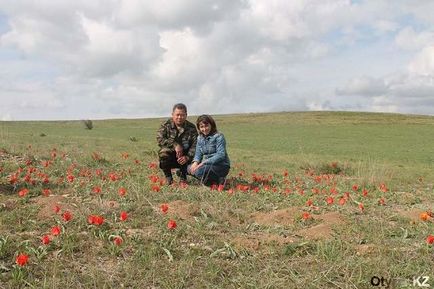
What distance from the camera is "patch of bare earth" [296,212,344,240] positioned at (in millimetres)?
4797

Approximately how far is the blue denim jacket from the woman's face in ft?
0.37

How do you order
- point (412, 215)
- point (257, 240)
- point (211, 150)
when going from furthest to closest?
point (211, 150), point (412, 215), point (257, 240)

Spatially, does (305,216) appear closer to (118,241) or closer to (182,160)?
(118,241)

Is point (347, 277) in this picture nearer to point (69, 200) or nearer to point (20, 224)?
point (20, 224)

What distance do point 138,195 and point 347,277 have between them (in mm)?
3541

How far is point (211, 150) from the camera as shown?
8.53m

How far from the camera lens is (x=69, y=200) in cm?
636

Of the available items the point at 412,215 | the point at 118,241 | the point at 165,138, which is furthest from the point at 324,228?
the point at 165,138

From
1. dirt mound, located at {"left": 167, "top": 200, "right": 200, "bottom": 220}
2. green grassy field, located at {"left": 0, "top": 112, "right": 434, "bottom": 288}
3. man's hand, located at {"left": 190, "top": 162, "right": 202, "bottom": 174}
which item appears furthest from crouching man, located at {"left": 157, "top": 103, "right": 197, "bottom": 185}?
dirt mound, located at {"left": 167, "top": 200, "right": 200, "bottom": 220}

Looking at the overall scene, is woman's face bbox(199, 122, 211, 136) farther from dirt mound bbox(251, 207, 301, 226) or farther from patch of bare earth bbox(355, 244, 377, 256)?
patch of bare earth bbox(355, 244, 377, 256)

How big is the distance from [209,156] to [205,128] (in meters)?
0.53

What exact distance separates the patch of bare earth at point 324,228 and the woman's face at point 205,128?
325 centimetres

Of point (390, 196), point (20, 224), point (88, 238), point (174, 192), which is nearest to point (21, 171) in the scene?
point (174, 192)

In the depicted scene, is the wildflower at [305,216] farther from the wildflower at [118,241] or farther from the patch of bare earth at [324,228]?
the wildflower at [118,241]
